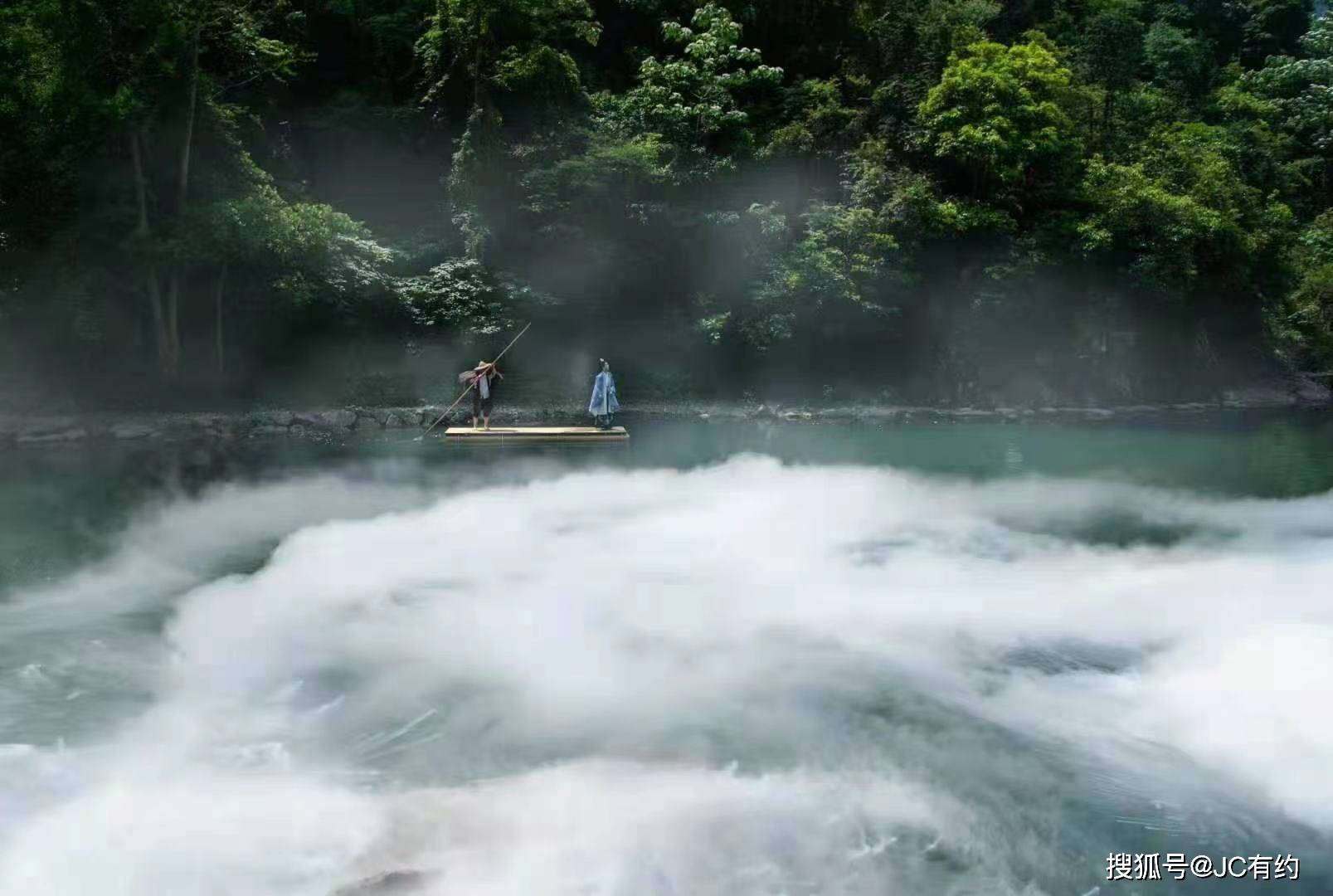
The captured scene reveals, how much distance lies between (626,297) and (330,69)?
11.3 metres

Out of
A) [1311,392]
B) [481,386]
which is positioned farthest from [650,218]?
[1311,392]

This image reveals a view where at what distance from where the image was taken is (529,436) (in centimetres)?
2144

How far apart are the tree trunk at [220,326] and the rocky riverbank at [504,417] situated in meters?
2.05

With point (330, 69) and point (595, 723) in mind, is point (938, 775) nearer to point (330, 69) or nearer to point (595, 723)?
point (595, 723)

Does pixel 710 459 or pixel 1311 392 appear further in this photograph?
pixel 1311 392

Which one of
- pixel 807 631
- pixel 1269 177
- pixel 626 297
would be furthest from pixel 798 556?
pixel 1269 177

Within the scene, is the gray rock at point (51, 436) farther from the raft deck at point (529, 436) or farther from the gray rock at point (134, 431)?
the raft deck at point (529, 436)

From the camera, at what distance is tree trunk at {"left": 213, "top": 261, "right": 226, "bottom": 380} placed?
25500 millimetres

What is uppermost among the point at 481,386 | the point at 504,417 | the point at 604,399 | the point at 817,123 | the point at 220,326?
the point at 817,123

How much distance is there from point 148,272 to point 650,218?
12.2m

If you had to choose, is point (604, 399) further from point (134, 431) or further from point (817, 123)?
point (817, 123)

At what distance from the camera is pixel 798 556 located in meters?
14.9

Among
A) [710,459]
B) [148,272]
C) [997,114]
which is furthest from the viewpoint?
[997,114]

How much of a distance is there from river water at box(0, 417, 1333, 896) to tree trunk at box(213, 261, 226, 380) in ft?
25.2
